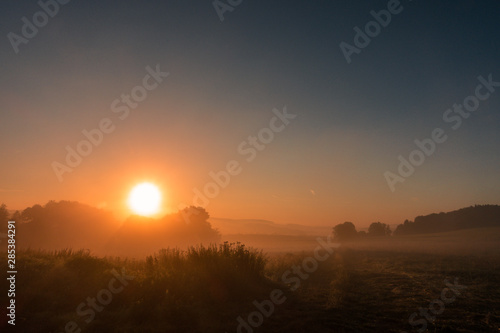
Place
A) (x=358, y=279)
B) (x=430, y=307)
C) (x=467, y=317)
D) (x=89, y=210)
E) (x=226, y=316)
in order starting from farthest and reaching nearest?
(x=89, y=210) < (x=358, y=279) < (x=430, y=307) < (x=226, y=316) < (x=467, y=317)

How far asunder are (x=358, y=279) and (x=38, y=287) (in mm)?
11538

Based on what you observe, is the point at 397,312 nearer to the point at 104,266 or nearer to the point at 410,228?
the point at 104,266

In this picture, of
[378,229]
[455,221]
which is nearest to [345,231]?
[378,229]

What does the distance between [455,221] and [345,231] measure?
29.3 m

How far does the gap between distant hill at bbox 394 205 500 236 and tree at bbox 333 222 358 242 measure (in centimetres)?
1584

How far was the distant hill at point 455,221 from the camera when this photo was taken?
226ft

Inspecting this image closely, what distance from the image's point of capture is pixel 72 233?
44812mm

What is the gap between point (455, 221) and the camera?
234 ft

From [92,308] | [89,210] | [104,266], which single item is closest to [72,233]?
[89,210]

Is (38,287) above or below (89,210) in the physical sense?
below

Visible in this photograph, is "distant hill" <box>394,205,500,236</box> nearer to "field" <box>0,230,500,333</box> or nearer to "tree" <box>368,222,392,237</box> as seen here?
"tree" <box>368,222,392,237</box>

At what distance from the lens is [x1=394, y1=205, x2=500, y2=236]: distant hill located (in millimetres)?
68750

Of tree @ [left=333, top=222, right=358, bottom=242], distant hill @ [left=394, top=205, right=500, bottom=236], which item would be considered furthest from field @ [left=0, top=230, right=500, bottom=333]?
distant hill @ [left=394, top=205, right=500, bottom=236]

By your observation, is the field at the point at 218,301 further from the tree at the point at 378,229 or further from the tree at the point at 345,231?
the tree at the point at 378,229
